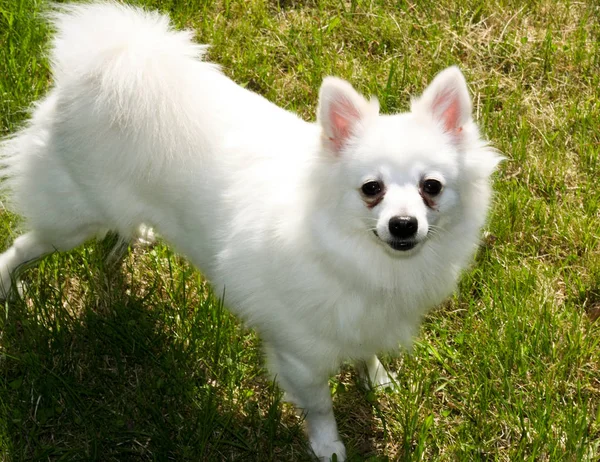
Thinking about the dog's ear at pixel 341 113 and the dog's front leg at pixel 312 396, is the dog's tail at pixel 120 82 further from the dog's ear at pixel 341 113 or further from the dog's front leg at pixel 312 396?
the dog's front leg at pixel 312 396

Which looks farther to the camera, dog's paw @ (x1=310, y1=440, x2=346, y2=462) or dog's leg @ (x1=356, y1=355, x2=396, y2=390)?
dog's leg @ (x1=356, y1=355, x2=396, y2=390)

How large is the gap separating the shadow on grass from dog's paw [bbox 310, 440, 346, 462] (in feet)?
0.25

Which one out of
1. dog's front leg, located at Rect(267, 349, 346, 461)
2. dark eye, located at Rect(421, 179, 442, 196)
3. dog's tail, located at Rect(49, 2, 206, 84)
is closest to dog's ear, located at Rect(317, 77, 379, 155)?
dark eye, located at Rect(421, 179, 442, 196)

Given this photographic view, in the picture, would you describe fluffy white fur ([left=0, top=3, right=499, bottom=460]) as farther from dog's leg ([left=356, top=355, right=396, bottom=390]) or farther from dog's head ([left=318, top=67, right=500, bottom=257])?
dog's leg ([left=356, top=355, right=396, bottom=390])

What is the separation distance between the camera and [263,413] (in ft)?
11.4

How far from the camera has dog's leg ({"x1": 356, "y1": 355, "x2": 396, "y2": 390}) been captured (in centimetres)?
353

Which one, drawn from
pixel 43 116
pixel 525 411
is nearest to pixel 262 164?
pixel 43 116

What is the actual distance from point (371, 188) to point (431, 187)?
8.0 inches

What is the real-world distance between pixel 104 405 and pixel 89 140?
1125mm

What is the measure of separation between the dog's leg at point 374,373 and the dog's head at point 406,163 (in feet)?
3.00

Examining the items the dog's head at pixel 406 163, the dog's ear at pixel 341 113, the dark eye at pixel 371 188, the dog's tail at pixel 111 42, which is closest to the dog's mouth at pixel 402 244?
the dog's head at pixel 406 163

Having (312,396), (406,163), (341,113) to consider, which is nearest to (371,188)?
(406,163)

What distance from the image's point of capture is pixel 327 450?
3.28 metres

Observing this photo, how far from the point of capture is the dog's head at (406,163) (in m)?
2.62
